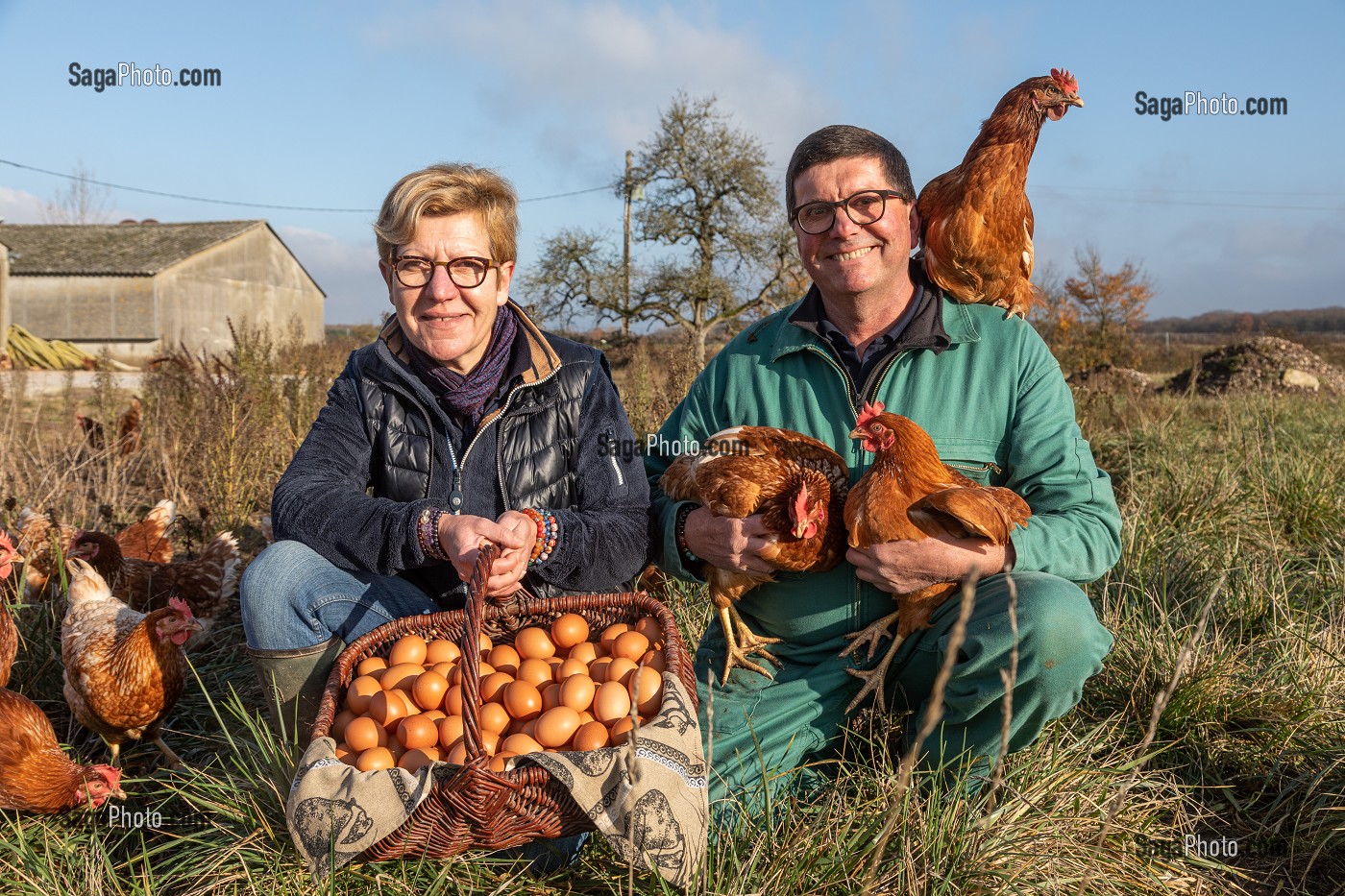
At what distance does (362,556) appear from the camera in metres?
2.51

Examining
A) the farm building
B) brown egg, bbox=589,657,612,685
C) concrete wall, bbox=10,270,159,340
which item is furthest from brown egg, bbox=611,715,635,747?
concrete wall, bbox=10,270,159,340

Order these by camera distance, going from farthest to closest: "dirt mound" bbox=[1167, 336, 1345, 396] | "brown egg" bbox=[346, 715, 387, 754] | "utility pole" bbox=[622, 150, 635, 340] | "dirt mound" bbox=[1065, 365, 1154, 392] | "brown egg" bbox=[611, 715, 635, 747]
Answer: "utility pole" bbox=[622, 150, 635, 340] → "dirt mound" bbox=[1167, 336, 1345, 396] → "dirt mound" bbox=[1065, 365, 1154, 392] → "brown egg" bbox=[346, 715, 387, 754] → "brown egg" bbox=[611, 715, 635, 747]

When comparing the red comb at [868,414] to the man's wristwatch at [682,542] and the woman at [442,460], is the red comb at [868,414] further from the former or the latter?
the woman at [442,460]

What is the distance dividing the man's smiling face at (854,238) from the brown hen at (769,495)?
535mm

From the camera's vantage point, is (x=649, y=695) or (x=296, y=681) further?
(x=296, y=681)

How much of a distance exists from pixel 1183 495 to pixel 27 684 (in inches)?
223

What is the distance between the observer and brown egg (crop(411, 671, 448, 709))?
7.13ft

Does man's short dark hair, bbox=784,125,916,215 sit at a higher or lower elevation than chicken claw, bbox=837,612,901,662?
higher

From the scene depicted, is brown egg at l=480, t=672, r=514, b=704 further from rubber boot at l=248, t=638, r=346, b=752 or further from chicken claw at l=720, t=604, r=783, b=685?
chicken claw at l=720, t=604, r=783, b=685

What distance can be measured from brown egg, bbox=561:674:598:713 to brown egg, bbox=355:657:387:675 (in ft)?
1.71

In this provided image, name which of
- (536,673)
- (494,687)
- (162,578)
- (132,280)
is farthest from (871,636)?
(132,280)

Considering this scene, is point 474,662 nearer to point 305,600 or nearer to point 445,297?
point 305,600

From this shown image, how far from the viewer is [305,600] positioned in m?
2.40

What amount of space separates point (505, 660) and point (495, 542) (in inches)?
13.3
